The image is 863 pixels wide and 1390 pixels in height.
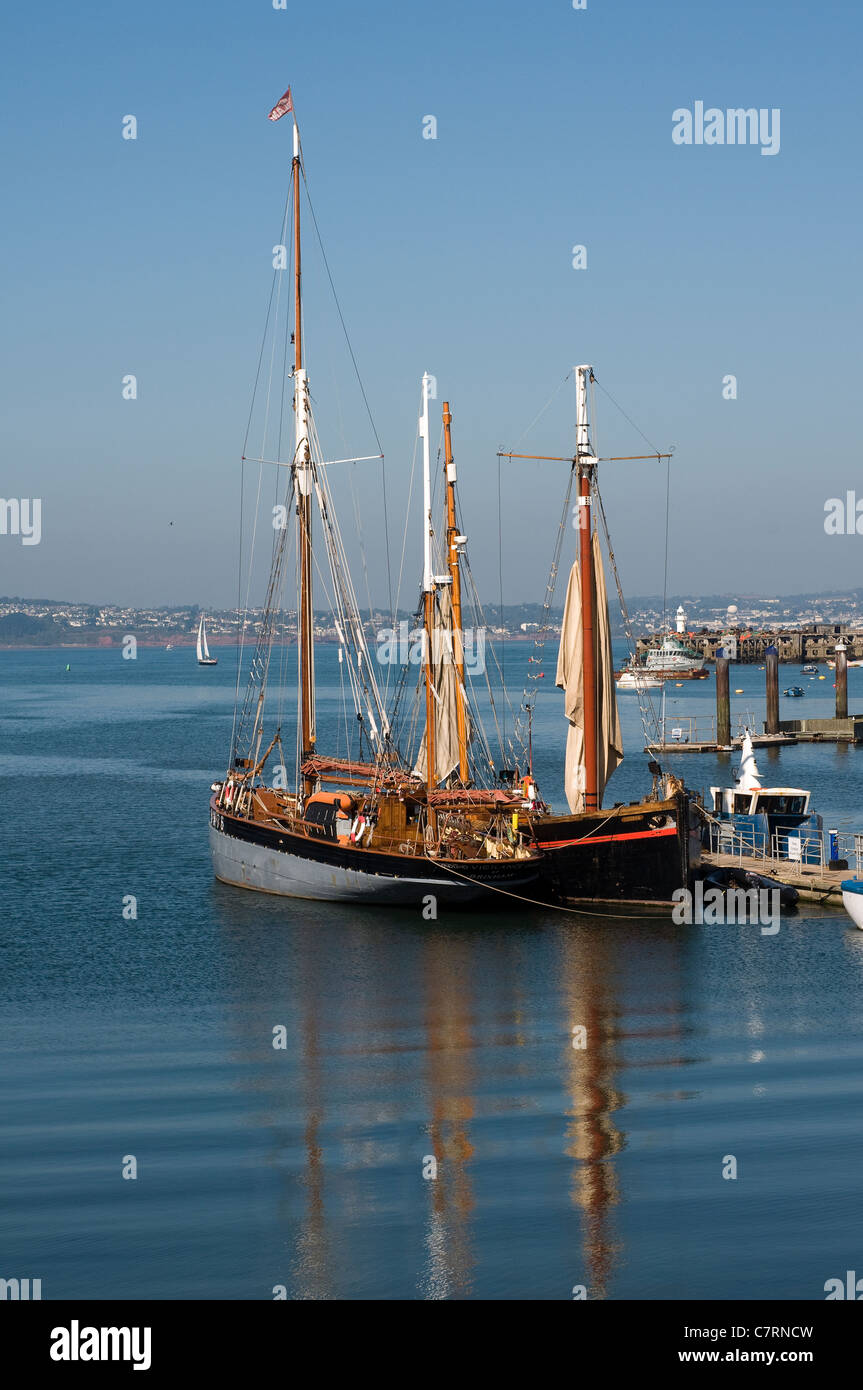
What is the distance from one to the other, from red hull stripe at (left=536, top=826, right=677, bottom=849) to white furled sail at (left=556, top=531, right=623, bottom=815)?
260 centimetres

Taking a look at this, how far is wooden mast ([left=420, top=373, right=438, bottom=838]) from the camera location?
4503cm

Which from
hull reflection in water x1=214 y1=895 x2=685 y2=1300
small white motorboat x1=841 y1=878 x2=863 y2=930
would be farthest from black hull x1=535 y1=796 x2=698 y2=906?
small white motorboat x1=841 y1=878 x2=863 y2=930

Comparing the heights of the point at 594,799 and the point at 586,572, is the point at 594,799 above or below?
below

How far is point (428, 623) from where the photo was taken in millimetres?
47000

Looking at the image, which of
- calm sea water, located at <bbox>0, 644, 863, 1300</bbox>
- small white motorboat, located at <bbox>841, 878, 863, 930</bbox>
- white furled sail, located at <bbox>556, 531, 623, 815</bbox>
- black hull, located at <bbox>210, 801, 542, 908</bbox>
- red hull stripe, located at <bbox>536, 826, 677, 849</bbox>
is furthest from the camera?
white furled sail, located at <bbox>556, 531, 623, 815</bbox>

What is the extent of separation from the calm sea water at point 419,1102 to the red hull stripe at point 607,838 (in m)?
2.11

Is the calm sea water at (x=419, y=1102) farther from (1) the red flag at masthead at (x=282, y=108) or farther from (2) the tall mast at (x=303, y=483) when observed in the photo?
(1) the red flag at masthead at (x=282, y=108)

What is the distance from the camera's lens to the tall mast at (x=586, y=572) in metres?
43.7

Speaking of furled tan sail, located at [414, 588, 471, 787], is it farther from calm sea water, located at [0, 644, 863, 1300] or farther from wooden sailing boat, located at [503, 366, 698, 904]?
calm sea water, located at [0, 644, 863, 1300]

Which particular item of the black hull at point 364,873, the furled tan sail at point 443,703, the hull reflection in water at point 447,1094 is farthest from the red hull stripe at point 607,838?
the furled tan sail at point 443,703

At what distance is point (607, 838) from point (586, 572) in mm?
8064

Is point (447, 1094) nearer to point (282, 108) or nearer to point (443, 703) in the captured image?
point (443, 703)

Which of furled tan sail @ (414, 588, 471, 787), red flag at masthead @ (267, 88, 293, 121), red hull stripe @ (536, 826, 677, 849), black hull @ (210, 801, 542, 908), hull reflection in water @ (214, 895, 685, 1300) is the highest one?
red flag at masthead @ (267, 88, 293, 121)

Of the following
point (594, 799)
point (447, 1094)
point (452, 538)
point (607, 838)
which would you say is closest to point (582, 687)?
point (594, 799)
